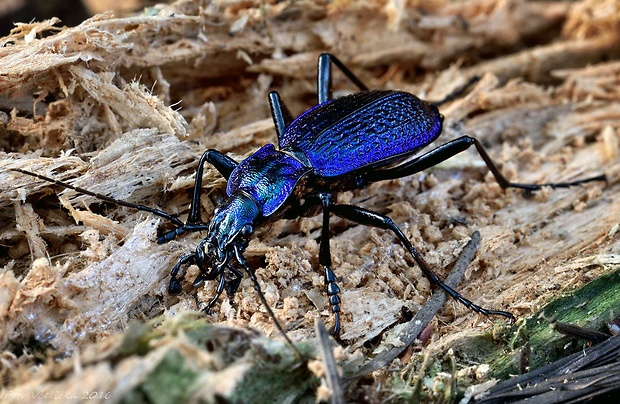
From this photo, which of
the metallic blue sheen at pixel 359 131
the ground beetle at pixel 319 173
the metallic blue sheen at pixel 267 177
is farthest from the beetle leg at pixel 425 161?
the metallic blue sheen at pixel 267 177

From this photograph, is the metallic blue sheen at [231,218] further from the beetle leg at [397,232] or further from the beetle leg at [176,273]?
the beetle leg at [397,232]

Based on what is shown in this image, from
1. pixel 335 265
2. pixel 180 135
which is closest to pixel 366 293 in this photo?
pixel 335 265

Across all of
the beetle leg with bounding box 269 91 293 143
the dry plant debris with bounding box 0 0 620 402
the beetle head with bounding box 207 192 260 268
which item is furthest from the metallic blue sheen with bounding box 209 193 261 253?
the beetle leg with bounding box 269 91 293 143

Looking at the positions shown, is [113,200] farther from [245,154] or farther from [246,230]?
[245,154]

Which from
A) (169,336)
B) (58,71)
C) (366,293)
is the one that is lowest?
(366,293)

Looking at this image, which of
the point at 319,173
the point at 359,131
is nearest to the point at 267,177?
the point at 319,173

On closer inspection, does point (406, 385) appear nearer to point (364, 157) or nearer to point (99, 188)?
point (364, 157)

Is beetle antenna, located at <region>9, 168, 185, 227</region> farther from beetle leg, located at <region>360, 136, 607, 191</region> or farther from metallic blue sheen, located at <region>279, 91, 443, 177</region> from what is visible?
beetle leg, located at <region>360, 136, 607, 191</region>
